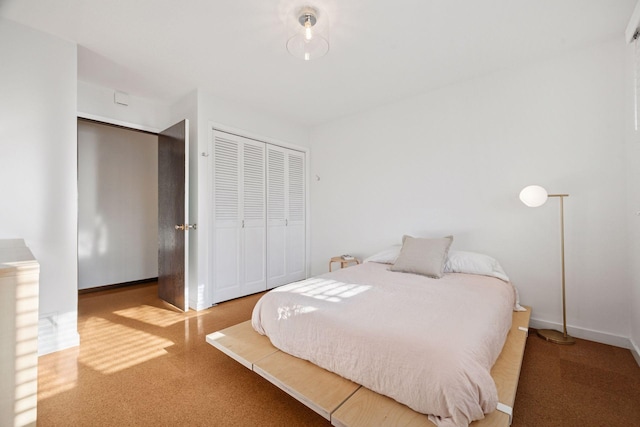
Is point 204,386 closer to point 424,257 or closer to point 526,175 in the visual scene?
point 424,257

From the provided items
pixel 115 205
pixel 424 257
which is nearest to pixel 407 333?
pixel 424 257

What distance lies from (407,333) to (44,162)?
3.03 meters

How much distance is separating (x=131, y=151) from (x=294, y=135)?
2673 millimetres

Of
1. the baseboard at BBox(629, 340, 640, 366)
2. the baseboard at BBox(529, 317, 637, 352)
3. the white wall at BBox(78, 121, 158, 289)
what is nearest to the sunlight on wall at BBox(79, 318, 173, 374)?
the white wall at BBox(78, 121, 158, 289)

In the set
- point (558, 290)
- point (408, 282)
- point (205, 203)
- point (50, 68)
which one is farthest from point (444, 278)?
point (50, 68)

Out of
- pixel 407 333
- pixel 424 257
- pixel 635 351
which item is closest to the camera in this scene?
pixel 407 333

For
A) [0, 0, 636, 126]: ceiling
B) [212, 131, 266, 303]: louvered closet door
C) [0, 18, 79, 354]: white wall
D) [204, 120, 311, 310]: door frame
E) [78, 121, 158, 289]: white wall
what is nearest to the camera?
[0, 0, 636, 126]: ceiling

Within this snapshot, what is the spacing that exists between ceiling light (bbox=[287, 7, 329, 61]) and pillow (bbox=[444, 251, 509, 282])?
2.26 metres

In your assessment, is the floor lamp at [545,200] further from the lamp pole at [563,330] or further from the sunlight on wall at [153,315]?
the sunlight on wall at [153,315]

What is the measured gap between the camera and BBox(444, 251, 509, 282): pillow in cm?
262

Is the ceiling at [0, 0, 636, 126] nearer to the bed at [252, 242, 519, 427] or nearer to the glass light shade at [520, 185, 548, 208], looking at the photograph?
the glass light shade at [520, 185, 548, 208]

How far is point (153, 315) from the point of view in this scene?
3143mm

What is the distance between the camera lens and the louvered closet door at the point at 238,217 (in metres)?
3.51

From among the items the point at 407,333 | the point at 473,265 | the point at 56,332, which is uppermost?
the point at 473,265
